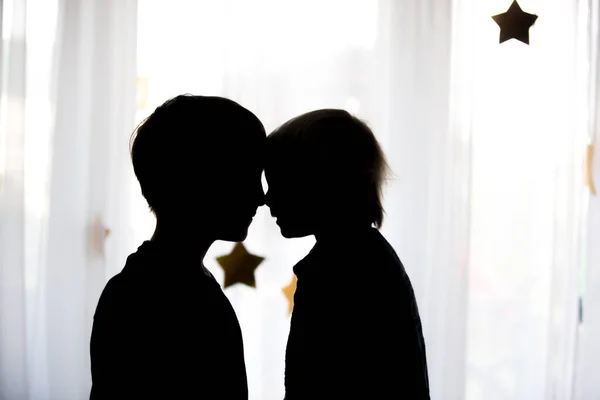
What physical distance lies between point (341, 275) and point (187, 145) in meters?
0.25

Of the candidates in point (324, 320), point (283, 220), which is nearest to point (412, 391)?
point (324, 320)

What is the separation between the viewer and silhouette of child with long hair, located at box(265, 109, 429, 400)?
28.7 inches

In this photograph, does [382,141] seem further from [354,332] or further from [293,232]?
[354,332]

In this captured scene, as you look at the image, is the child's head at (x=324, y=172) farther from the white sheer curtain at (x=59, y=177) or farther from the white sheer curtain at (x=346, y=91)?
the white sheer curtain at (x=59, y=177)

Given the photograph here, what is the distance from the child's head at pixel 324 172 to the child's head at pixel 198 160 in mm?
53

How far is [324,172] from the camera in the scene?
0.80 meters

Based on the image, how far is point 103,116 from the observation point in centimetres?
145

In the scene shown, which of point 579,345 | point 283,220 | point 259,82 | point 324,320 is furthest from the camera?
point 579,345

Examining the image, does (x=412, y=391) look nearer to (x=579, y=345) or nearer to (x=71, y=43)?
(x=579, y=345)

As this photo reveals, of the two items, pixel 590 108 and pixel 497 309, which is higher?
pixel 590 108

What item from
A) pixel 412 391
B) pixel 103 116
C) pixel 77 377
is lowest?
pixel 77 377

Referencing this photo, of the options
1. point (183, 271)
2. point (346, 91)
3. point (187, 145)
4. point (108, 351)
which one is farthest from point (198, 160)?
point (346, 91)

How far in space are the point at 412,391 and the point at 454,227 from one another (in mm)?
751

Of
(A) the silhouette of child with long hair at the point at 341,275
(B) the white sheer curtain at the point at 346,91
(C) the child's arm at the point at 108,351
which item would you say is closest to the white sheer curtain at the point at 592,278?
(B) the white sheer curtain at the point at 346,91
